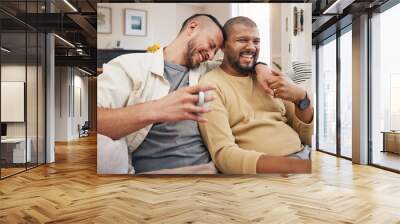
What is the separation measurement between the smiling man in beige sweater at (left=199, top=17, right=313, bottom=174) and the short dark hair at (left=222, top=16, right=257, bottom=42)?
2 cm

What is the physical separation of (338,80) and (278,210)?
6.00 metres

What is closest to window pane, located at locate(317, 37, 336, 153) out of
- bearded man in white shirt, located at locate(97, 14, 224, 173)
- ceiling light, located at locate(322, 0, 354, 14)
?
ceiling light, located at locate(322, 0, 354, 14)

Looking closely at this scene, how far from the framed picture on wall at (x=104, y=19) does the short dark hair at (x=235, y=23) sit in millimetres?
1817

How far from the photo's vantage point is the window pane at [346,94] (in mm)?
8727

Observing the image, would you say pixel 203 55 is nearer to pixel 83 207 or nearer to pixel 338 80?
pixel 83 207

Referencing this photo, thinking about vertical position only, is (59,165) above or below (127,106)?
below

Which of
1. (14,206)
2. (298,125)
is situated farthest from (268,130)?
(14,206)

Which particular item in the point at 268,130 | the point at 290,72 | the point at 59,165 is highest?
the point at 290,72

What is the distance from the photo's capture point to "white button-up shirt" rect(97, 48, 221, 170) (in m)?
6.09

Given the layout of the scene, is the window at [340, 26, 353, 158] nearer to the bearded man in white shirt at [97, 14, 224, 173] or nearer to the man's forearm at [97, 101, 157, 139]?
the bearded man in white shirt at [97, 14, 224, 173]

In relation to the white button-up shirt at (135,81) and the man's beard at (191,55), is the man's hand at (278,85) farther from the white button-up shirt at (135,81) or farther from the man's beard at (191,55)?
the man's beard at (191,55)

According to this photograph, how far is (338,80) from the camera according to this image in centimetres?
946

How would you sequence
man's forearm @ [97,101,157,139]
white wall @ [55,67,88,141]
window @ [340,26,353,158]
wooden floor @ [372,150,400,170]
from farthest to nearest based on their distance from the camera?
white wall @ [55,67,88,141] → window @ [340,26,353,158] → wooden floor @ [372,150,400,170] → man's forearm @ [97,101,157,139]

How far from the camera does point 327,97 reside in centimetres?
1030
